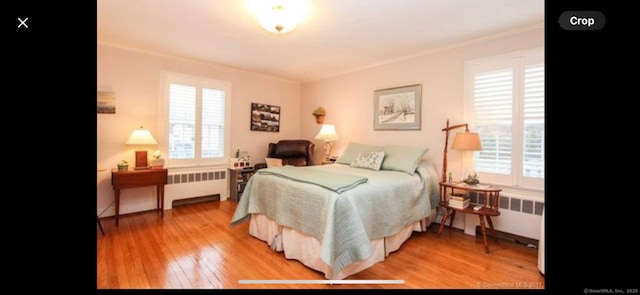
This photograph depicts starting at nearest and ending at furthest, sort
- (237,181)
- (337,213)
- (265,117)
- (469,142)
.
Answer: (337,213)
(469,142)
(237,181)
(265,117)

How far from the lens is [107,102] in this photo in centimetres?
311

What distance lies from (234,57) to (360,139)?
215cm

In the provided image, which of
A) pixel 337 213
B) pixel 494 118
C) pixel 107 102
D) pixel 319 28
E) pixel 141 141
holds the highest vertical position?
pixel 319 28

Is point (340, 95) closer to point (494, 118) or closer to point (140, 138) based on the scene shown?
point (494, 118)

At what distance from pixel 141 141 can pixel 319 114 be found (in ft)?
8.66

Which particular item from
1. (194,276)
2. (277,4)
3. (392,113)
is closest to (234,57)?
(277,4)

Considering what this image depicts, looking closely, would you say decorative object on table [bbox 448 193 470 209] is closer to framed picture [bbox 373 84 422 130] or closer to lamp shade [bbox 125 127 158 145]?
framed picture [bbox 373 84 422 130]

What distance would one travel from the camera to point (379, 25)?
8.11 ft

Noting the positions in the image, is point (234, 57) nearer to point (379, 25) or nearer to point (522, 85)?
point (379, 25)

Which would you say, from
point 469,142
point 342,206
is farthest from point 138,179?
point 469,142

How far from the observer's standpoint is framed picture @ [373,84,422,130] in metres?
3.33

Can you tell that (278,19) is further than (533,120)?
No
